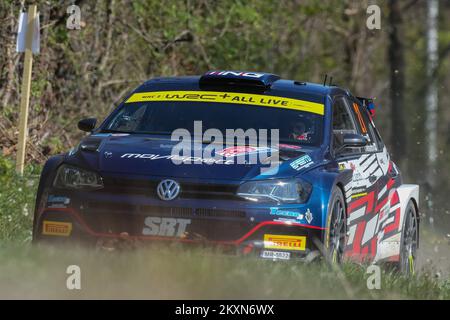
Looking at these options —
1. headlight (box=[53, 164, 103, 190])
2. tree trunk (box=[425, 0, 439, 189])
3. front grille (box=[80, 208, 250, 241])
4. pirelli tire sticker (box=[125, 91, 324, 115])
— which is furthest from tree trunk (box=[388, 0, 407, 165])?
front grille (box=[80, 208, 250, 241])

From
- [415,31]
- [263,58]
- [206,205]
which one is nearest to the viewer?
[206,205]

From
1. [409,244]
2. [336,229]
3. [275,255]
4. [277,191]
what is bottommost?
[409,244]

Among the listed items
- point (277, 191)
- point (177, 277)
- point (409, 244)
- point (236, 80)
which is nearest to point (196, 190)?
point (277, 191)

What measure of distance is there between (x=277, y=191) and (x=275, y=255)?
0.44 metres

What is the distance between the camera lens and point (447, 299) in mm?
6785

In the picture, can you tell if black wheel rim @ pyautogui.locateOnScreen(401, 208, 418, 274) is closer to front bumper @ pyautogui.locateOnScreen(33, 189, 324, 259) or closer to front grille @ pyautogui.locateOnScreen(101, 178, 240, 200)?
front bumper @ pyautogui.locateOnScreen(33, 189, 324, 259)

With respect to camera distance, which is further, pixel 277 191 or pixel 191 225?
pixel 277 191

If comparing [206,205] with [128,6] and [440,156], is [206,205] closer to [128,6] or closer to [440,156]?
[128,6]

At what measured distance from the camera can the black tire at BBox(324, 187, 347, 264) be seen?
748 cm

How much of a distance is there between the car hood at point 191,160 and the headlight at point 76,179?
0.17 feet

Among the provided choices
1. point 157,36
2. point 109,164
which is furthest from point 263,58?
A: point 109,164

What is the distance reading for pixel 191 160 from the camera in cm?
747

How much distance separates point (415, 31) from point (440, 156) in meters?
9.01

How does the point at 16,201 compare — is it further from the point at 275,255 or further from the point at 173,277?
the point at 173,277
